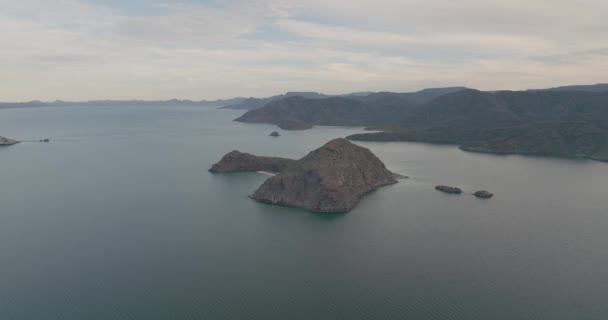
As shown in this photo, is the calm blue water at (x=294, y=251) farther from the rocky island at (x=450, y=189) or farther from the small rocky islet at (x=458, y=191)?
the rocky island at (x=450, y=189)

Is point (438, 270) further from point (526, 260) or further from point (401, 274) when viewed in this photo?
point (526, 260)

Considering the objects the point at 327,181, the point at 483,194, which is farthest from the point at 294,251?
the point at 483,194

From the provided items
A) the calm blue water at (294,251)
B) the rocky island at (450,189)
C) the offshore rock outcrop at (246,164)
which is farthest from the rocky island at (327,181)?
the offshore rock outcrop at (246,164)

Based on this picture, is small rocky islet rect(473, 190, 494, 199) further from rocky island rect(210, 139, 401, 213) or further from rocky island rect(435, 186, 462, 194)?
rocky island rect(210, 139, 401, 213)

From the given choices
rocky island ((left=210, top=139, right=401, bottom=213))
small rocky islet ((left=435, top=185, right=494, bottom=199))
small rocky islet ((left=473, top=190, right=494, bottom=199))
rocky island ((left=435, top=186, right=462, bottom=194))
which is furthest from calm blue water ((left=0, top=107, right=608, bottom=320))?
rocky island ((left=435, top=186, right=462, bottom=194))

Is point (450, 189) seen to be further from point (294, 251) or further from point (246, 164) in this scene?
point (246, 164)
